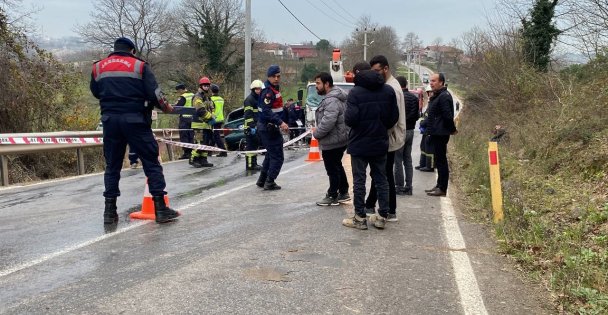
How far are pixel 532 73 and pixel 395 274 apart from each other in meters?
13.9

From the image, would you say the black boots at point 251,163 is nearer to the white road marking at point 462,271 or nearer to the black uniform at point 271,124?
the black uniform at point 271,124

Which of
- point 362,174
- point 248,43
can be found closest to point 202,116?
point 362,174

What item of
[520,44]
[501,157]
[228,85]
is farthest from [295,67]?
[501,157]

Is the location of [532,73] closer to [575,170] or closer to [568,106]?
[568,106]

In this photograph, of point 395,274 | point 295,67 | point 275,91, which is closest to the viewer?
point 395,274

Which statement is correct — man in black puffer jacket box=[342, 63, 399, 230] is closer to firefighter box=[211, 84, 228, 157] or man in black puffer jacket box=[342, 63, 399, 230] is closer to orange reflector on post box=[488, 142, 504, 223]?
orange reflector on post box=[488, 142, 504, 223]

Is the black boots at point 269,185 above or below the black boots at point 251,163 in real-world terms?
below

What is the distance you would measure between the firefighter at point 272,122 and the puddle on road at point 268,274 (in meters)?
3.74

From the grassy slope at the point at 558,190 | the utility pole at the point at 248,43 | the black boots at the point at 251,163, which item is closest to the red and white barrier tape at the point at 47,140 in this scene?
the black boots at the point at 251,163

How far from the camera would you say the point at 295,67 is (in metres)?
69.2

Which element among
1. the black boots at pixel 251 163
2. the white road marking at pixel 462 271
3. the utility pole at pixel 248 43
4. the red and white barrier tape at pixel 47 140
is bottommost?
the white road marking at pixel 462 271

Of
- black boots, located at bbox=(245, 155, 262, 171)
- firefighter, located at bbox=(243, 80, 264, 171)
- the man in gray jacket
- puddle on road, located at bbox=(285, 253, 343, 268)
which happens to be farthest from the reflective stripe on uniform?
black boots, located at bbox=(245, 155, 262, 171)

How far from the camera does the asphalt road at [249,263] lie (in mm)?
3613

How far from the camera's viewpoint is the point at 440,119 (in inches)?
301
